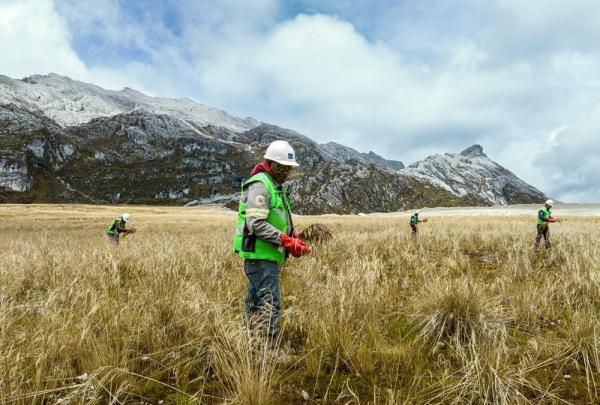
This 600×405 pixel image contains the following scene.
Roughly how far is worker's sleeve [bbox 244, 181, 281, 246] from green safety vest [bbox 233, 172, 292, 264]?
0.07m

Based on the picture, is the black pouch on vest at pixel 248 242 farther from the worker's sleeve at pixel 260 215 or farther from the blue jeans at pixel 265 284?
the blue jeans at pixel 265 284

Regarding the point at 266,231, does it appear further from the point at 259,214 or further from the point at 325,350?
the point at 325,350

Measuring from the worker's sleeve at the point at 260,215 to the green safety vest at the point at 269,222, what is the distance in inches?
2.7

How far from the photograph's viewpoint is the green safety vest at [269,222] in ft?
14.0

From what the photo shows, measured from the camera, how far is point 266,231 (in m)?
4.11

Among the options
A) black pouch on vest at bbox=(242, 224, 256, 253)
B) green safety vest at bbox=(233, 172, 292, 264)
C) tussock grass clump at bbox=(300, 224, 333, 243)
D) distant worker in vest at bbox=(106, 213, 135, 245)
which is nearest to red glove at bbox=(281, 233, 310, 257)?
green safety vest at bbox=(233, 172, 292, 264)

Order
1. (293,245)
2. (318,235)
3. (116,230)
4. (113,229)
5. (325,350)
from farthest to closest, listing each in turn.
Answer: (116,230) < (113,229) < (318,235) < (293,245) < (325,350)

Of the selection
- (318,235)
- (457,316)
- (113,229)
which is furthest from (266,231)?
(113,229)

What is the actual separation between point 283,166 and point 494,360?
2.94 metres

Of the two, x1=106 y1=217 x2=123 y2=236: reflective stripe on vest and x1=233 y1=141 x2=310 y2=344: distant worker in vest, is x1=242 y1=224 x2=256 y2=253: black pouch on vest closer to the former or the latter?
x1=233 y1=141 x2=310 y2=344: distant worker in vest

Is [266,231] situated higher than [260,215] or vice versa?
[260,215]

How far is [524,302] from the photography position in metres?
5.01

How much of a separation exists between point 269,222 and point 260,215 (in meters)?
0.31

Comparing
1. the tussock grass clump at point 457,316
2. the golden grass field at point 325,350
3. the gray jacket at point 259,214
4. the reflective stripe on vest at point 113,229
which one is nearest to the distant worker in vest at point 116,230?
the reflective stripe on vest at point 113,229
